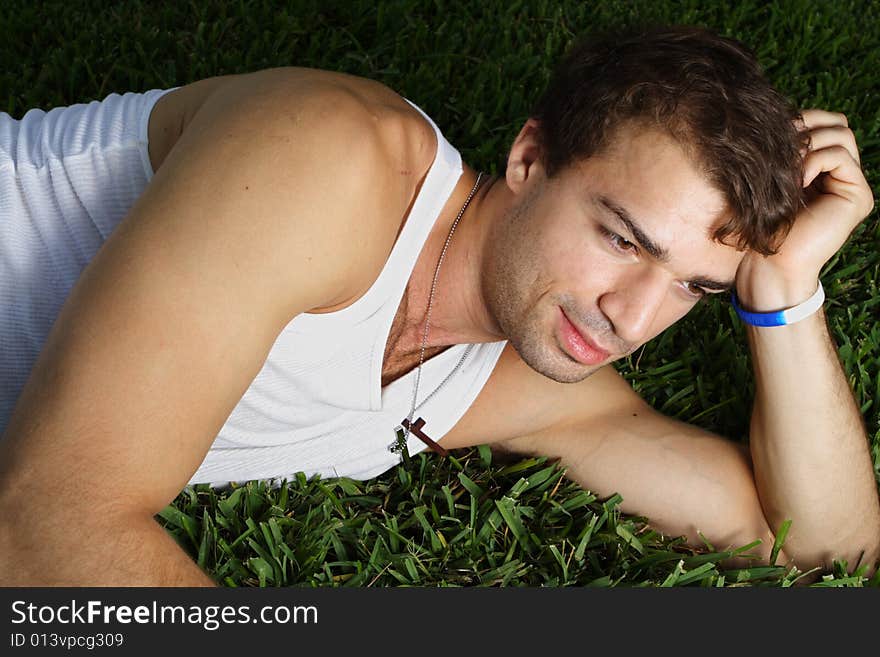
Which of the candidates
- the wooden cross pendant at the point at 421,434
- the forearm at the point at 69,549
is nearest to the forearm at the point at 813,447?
the wooden cross pendant at the point at 421,434

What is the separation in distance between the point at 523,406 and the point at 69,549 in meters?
1.54

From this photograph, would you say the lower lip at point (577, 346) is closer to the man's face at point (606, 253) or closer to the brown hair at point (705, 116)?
the man's face at point (606, 253)

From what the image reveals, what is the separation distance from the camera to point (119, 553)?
70.6 inches

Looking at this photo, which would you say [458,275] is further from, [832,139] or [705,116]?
[832,139]

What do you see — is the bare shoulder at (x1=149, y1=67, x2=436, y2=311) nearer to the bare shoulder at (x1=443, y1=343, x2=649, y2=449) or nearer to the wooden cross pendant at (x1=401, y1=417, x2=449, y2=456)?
the wooden cross pendant at (x1=401, y1=417, x2=449, y2=456)

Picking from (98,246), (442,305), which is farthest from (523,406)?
(98,246)

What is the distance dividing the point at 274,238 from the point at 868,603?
5.27 feet

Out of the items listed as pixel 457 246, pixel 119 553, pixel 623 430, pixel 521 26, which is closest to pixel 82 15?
pixel 521 26

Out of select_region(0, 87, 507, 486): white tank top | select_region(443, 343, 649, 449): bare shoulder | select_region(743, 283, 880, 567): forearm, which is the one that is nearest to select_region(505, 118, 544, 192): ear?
select_region(0, 87, 507, 486): white tank top

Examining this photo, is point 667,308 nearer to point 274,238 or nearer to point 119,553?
point 274,238

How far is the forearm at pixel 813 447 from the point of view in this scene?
283cm

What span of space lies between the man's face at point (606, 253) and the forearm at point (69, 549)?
1.15 meters

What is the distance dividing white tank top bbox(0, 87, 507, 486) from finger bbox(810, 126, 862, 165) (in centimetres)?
94

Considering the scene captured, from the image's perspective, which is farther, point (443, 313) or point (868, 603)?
point (443, 313)
